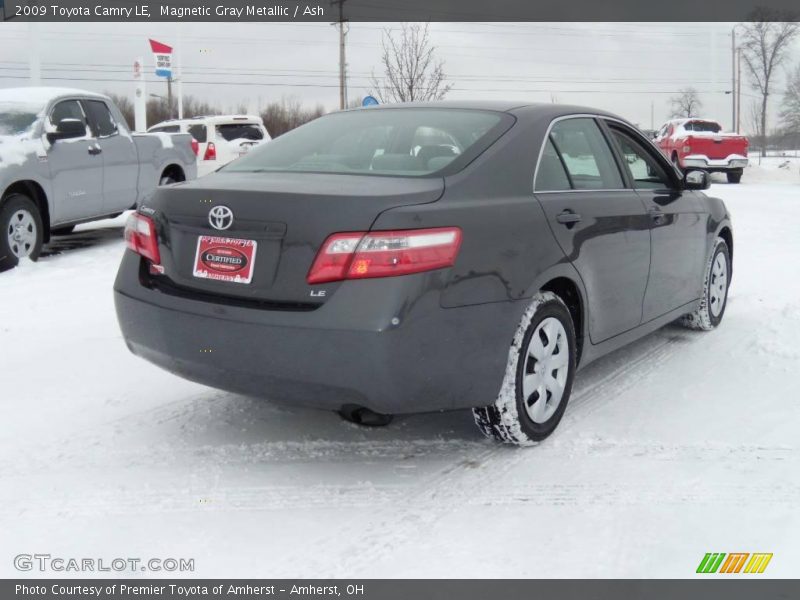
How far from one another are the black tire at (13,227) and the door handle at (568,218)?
243 inches

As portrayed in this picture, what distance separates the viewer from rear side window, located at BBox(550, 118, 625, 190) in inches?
166

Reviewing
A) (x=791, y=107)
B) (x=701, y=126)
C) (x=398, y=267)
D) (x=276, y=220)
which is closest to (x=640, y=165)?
(x=398, y=267)

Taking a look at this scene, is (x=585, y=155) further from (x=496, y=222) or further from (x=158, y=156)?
(x=158, y=156)

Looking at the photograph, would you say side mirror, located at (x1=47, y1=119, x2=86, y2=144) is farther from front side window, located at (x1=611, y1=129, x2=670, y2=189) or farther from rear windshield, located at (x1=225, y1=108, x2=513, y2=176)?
front side window, located at (x1=611, y1=129, x2=670, y2=189)

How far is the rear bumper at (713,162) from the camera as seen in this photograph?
23.4m

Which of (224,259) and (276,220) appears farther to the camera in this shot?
(224,259)

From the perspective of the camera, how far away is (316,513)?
10.6 ft

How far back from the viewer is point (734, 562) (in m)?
2.89

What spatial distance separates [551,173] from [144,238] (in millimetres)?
1846

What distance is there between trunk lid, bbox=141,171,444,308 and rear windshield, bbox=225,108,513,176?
0.69 ft

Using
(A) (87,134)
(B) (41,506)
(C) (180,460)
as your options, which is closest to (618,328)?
(C) (180,460)

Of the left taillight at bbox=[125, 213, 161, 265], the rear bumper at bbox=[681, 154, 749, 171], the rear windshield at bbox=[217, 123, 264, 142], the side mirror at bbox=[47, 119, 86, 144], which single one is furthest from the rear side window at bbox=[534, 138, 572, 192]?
the rear bumper at bbox=[681, 154, 749, 171]

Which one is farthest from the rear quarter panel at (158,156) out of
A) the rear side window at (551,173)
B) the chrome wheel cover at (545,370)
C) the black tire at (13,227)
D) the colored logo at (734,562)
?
the colored logo at (734,562)

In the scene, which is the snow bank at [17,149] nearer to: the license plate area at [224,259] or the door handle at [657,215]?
the license plate area at [224,259]
